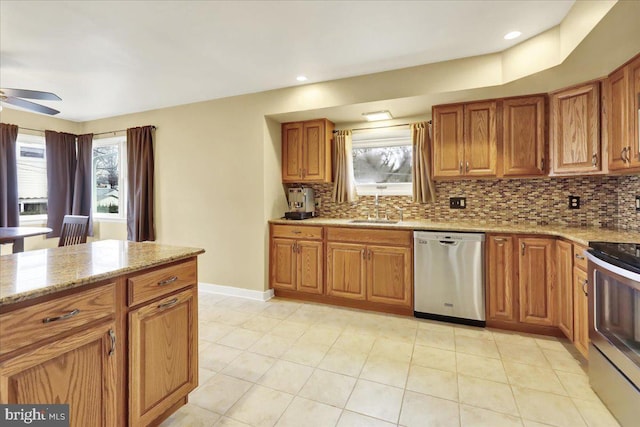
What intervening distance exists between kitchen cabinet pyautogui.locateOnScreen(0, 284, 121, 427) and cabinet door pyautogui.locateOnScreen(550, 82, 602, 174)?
11.2 feet

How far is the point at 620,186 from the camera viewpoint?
2703 mm

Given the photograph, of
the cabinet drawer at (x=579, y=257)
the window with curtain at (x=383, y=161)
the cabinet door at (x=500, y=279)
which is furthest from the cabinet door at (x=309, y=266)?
the cabinet drawer at (x=579, y=257)

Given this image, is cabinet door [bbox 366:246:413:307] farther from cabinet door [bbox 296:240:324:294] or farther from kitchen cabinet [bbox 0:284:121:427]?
kitchen cabinet [bbox 0:284:121:427]

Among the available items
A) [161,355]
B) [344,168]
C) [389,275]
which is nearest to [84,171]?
[344,168]

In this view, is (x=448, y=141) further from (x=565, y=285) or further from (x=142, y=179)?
(x=142, y=179)

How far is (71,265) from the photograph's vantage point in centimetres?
139

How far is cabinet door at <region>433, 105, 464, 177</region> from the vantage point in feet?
9.93

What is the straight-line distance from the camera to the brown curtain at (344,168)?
3.73 metres

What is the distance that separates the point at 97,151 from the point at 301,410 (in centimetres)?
533

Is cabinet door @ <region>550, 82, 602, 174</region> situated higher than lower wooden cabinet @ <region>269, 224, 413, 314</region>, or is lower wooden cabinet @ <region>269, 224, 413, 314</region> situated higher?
cabinet door @ <region>550, 82, 602, 174</region>

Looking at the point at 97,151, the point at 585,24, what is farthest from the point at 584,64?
the point at 97,151

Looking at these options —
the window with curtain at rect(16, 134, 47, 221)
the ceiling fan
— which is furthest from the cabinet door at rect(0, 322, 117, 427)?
the window with curtain at rect(16, 134, 47, 221)

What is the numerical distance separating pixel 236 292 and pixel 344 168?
2096 mm

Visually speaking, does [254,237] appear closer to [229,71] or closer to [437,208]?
[229,71]
